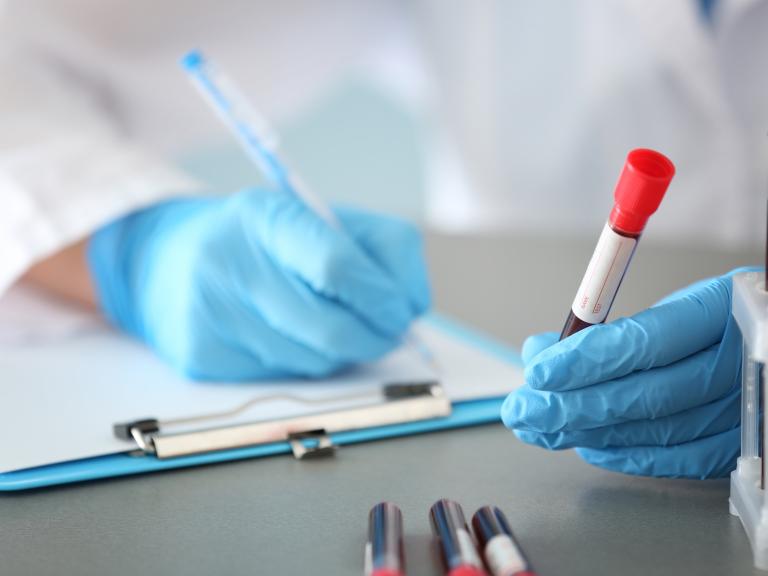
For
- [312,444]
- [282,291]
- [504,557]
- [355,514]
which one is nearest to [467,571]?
[504,557]

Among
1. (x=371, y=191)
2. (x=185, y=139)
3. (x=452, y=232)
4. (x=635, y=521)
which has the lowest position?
(x=635, y=521)

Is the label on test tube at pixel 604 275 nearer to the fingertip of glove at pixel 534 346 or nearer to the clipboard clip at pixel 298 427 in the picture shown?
the fingertip of glove at pixel 534 346

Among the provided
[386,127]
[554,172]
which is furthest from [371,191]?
[554,172]

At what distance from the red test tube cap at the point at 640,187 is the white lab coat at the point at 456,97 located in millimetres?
589

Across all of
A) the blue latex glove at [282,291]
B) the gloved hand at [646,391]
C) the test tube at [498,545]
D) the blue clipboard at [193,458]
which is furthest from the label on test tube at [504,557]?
the blue latex glove at [282,291]

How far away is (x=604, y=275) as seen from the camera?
0.48 metres

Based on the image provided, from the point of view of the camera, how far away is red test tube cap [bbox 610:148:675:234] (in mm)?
448

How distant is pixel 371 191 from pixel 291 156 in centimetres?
35

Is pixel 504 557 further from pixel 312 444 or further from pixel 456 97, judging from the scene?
pixel 456 97

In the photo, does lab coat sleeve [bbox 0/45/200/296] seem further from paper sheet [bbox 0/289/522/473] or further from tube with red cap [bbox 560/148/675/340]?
tube with red cap [bbox 560/148/675/340]

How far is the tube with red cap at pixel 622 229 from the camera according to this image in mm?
451

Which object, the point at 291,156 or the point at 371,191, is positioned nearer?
the point at 291,156

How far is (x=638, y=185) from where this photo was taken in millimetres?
449

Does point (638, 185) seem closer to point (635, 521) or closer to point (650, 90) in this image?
point (635, 521)
